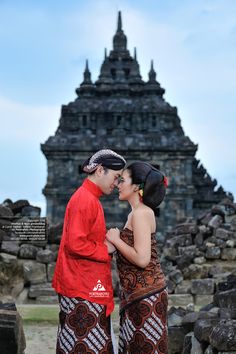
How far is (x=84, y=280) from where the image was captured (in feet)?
13.3

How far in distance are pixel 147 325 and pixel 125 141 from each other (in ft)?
93.8

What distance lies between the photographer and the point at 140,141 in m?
32.5

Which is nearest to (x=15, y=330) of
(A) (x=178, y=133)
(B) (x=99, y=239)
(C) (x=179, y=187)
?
(B) (x=99, y=239)

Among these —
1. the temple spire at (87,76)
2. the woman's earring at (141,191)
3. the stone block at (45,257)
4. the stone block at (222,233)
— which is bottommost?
the woman's earring at (141,191)

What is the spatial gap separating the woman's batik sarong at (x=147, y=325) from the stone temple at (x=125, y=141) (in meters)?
26.8

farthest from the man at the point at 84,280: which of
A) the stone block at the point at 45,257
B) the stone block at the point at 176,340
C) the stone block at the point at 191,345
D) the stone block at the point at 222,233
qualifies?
the stone block at the point at 222,233

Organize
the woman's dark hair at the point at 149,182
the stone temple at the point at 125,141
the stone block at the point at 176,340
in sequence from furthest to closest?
1. the stone temple at the point at 125,141
2. the stone block at the point at 176,340
3. the woman's dark hair at the point at 149,182

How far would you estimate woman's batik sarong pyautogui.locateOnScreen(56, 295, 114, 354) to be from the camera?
4.07 m

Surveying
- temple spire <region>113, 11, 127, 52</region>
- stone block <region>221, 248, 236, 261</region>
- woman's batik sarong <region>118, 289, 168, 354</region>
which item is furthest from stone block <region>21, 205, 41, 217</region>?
temple spire <region>113, 11, 127, 52</region>

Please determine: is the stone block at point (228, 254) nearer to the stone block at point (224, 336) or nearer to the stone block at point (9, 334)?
the stone block at point (224, 336)

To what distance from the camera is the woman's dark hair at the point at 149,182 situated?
4.24 meters

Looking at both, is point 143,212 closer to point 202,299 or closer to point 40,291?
point 40,291

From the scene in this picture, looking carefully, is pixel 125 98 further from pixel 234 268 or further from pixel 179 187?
pixel 234 268

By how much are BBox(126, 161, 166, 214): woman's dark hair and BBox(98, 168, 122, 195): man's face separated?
0.11 metres
